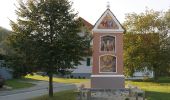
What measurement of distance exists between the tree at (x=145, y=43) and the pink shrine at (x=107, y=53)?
2235cm

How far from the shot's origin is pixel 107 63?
39750 millimetres

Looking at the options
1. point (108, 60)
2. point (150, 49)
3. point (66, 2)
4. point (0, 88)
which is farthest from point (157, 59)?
point (66, 2)

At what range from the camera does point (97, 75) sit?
39.6 metres

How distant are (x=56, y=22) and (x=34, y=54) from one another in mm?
2553

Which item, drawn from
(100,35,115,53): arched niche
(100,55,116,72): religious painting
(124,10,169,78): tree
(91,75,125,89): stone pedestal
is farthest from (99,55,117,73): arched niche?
(124,10,169,78): tree

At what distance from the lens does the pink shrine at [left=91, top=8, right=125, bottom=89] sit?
3942cm

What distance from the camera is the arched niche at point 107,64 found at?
130 feet

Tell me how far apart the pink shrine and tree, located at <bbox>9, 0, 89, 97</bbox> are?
11.7 m

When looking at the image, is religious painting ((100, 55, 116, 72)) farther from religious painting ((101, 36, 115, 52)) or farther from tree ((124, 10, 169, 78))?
tree ((124, 10, 169, 78))

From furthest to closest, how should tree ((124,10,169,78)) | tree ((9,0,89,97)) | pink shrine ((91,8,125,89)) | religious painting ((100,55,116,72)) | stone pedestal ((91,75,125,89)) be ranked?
tree ((124,10,169,78)) < religious painting ((100,55,116,72)) < pink shrine ((91,8,125,89)) < stone pedestal ((91,75,125,89)) < tree ((9,0,89,97))

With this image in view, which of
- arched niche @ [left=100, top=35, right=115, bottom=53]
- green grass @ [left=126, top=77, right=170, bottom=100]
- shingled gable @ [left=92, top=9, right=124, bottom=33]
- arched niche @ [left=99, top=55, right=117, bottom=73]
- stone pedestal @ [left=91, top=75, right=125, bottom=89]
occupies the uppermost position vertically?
shingled gable @ [left=92, top=9, right=124, bottom=33]

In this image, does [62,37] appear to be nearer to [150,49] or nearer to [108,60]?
[108,60]

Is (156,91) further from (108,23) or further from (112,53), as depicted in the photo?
(108,23)

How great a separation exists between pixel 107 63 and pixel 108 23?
3.76 m
